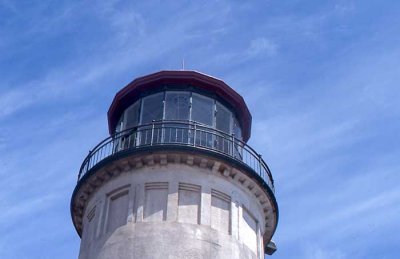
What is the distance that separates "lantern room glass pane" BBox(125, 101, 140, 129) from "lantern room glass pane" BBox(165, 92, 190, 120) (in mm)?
1445

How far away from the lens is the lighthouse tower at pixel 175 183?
80.6 feet

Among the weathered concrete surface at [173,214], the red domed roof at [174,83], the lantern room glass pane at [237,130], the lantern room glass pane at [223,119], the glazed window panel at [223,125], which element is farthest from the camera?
the lantern room glass pane at [237,130]

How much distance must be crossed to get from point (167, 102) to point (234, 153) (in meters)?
3.50

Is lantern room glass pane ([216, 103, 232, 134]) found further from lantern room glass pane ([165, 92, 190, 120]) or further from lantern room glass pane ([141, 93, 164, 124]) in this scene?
lantern room glass pane ([141, 93, 164, 124])

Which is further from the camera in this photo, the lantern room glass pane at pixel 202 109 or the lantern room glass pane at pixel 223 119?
the lantern room glass pane at pixel 223 119

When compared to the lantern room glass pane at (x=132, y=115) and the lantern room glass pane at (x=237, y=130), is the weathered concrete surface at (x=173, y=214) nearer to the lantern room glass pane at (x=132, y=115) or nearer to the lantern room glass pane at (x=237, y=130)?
the lantern room glass pane at (x=132, y=115)

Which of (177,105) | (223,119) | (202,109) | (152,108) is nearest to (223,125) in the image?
(223,119)

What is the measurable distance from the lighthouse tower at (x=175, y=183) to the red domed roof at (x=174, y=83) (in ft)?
0.14

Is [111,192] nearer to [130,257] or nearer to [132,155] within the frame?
[132,155]

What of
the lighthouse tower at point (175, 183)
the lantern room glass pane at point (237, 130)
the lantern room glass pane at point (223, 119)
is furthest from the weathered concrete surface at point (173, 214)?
the lantern room glass pane at point (237, 130)

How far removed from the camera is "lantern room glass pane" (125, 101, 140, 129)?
2931 centimetres

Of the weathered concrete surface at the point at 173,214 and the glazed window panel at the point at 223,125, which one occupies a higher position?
the glazed window panel at the point at 223,125

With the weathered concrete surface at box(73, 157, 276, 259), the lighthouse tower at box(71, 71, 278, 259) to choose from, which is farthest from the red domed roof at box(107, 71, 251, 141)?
the weathered concrete surface at box(73, 157, 276, 259)

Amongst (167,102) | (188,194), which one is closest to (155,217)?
(188,194)
